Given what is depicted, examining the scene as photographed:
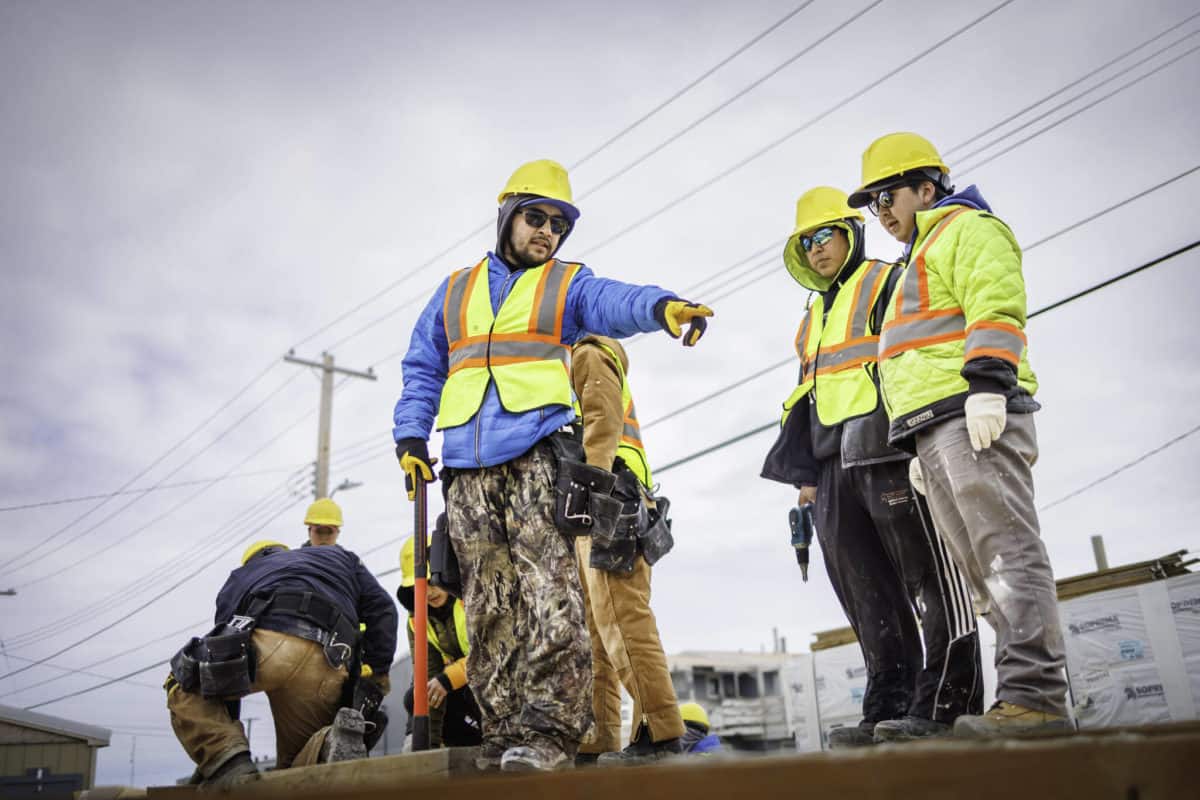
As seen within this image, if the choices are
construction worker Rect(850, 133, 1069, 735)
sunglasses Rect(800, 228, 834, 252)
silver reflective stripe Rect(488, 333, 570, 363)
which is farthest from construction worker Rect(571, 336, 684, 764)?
construction worker Rect(850, 133, 1069, 735)

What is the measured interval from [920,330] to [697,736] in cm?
359

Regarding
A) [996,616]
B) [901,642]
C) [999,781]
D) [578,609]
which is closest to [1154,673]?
[901,642]

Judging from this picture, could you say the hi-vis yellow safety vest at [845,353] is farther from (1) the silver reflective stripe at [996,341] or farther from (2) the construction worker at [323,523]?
(2) the construction worker at [323,523]

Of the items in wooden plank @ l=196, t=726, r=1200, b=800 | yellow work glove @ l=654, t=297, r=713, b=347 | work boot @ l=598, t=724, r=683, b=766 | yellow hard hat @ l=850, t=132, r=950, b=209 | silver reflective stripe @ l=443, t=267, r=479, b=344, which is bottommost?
work boot @ l=598, t=724, r=683, b=766

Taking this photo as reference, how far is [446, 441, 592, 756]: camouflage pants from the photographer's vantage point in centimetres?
296

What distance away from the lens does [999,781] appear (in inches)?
34.0

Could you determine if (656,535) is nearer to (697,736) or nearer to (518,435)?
(518,435)

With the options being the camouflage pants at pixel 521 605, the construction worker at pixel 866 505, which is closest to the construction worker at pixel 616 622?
the camouflage pants at pixel 521 605

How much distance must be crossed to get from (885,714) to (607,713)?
54.2 inches

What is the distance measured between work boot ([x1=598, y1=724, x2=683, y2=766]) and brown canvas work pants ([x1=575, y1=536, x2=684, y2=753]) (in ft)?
0.10

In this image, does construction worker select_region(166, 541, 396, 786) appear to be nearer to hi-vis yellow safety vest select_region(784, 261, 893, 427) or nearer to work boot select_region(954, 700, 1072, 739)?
hi-vis yellow safety vest select_region(784, 261, 893, 427)

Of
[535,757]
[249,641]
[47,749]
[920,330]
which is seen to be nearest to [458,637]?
[249,641]

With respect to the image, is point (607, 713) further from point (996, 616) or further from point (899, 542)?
point (996, 616)

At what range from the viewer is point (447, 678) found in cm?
507
